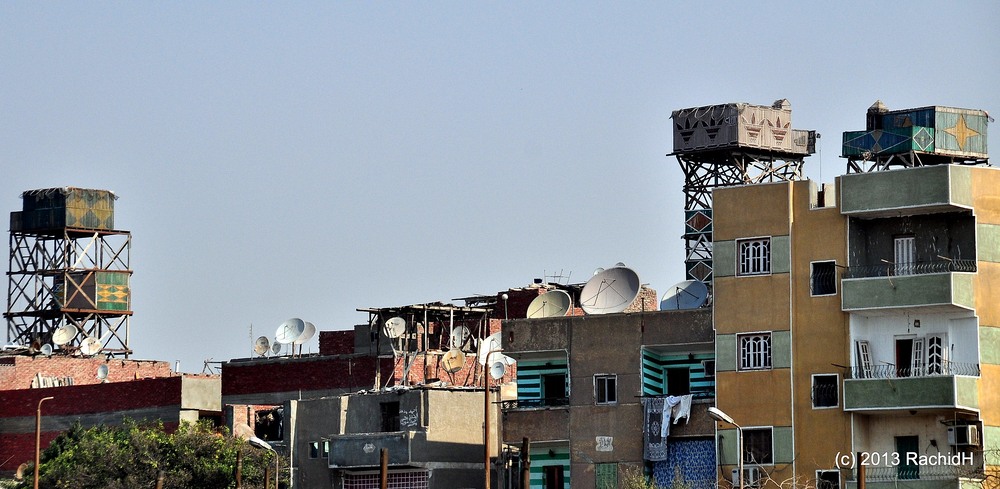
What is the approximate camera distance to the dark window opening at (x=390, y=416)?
59062 millimetres

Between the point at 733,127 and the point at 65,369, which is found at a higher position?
the point at 733,127

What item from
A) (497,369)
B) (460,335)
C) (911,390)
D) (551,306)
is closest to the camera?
(911,390)

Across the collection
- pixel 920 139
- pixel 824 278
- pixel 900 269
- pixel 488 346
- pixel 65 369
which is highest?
pixel 920 139

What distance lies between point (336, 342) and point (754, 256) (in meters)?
31.0

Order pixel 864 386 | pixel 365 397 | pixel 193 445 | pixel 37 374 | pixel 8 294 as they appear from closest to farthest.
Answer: pixel 864 386, pixel 365 397, pixel 193 445, pixel 37 374, pixel 8 294

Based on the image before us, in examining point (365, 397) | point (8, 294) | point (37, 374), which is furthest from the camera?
point (8, 294)

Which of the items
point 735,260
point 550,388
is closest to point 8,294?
point 550,388

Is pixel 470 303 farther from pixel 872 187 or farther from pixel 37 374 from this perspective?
pixel 872 187

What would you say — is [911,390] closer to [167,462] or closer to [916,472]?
[916,472]

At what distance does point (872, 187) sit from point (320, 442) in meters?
21.2

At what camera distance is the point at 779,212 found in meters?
50.2

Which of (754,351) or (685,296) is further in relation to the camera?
(685,296)

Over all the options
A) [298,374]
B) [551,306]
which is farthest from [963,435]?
[298,374]

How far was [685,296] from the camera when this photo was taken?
2133 inches
